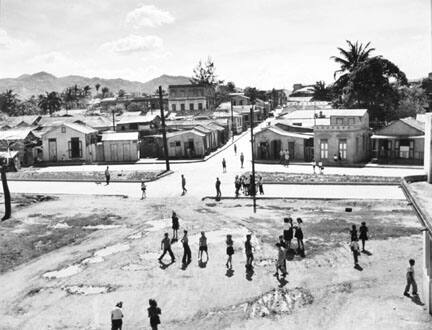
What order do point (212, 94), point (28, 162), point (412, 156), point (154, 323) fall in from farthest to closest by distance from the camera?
point (212, 94) < point (28, 162) < point (412, 156) < point (154, 323)

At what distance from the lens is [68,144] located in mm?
55000

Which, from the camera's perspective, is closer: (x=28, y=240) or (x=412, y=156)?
(x=28, y=240)

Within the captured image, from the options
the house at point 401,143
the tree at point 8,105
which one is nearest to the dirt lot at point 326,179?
the house at point 401,143

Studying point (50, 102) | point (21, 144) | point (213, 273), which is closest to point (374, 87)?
point (21, 144)

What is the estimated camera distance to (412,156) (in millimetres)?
44875

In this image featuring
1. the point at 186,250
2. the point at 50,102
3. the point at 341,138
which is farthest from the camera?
the point at 50,102

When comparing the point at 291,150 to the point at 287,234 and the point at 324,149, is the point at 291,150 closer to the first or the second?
the point at 324,149

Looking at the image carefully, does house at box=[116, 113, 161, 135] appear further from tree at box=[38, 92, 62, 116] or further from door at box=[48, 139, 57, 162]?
tree at box=[38, 92, 62, 116]

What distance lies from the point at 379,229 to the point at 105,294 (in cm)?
1446

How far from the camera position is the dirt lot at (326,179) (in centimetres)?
3609

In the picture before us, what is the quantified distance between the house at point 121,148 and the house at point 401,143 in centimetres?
2648

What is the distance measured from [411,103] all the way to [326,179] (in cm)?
4231

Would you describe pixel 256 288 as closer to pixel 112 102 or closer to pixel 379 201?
pixel 379 201

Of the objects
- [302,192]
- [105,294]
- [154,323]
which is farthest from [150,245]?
[302,192]
